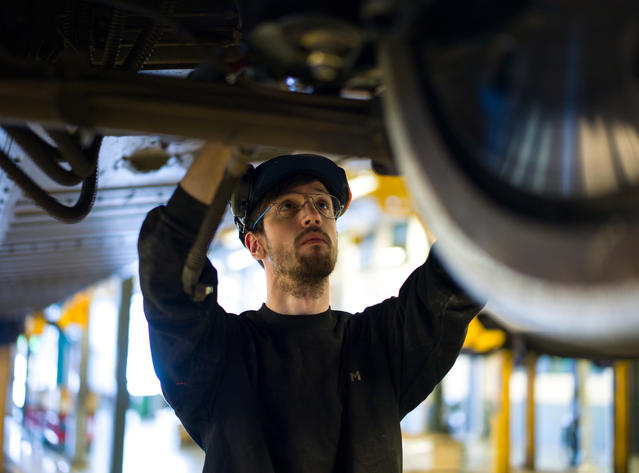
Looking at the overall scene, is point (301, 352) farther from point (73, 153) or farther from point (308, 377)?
point (73, 153)

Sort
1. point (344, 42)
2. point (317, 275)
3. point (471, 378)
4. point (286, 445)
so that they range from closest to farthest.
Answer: point (344, 42)
point (286, 445)
point (317, 275)
point (471, 378)

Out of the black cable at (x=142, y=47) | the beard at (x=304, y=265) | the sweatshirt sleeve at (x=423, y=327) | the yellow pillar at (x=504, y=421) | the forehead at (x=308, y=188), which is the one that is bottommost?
the yellow pillar at (x=504, y=421)

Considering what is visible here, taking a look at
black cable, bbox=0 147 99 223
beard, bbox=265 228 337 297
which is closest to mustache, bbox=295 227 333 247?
beard, bbox=265 228 337 297

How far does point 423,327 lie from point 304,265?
1.13 ft

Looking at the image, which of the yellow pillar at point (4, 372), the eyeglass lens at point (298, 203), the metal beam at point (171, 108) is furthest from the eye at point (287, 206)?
the yellow pillar at point (4, 372)

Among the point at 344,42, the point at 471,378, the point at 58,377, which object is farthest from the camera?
the point at 58,377

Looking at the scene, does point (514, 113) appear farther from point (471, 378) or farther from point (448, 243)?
point (471, 378)

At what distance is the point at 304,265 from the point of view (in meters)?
1.87

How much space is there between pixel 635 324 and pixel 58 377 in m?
18.0

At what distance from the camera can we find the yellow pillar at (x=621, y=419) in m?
5.08

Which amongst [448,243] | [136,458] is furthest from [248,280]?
[448,243]

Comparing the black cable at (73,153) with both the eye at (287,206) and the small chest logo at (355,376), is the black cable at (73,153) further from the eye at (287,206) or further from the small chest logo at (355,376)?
the small chest logo at (355,376)

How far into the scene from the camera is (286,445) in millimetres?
1686

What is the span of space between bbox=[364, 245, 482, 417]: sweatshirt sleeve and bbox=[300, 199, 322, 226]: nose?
→ 0.89 ft
